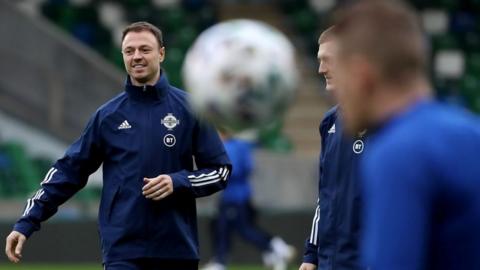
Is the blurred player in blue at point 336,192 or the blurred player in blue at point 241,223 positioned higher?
the blurred player in blue at point 241,223

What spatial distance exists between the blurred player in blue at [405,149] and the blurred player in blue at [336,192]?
314cm

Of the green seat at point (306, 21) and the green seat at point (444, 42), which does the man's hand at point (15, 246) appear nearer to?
the green seat at point (306, 21)

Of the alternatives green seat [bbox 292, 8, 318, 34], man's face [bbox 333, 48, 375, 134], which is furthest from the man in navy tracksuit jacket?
green seat [bbox 292, 8, 318, 34]

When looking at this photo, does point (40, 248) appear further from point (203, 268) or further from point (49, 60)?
point (49, 60)

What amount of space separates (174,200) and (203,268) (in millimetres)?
9814

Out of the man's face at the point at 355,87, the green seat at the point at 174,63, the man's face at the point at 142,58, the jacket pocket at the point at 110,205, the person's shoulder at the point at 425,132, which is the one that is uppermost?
the green seat at the point at 174,63

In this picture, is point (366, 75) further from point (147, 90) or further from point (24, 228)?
point (24, 228)

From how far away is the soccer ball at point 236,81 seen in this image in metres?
4.21

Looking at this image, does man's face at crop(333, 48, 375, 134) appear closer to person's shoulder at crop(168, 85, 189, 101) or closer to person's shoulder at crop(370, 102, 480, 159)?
person's shoulder at crop(370, 102, 480, 159)

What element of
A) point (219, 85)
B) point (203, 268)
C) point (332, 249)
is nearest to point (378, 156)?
point (219, 85)

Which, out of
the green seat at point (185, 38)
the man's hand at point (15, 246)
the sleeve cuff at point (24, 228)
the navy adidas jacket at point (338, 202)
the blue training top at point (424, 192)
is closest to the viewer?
the blue training top at point (424, 192)

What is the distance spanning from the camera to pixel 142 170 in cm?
739

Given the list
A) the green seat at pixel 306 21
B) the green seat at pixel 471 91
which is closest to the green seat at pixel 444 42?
the green seat at pixel 471 91

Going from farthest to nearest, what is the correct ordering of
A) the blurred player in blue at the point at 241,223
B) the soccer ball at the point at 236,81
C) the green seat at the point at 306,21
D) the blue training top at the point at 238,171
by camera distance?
the green seat at the point at 306,21, the blurred player in blue at the point at 241,223, the blue training top at the point at 238,171, the soccer ball at the point at 236,81
